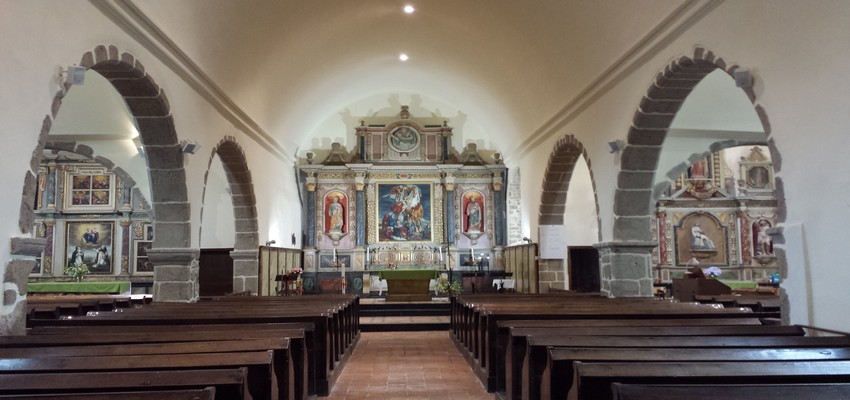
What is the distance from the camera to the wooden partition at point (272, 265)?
13.4m

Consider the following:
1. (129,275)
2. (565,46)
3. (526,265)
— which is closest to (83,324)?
(565,46)

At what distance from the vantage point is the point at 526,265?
15680mm

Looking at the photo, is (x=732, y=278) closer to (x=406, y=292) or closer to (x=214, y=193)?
(x=406, y=292)

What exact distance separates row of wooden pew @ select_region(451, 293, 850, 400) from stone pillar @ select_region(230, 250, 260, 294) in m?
7.42

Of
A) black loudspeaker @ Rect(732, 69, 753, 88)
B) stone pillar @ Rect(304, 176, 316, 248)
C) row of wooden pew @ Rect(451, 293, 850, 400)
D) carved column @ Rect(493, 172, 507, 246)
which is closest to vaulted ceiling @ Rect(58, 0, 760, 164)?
black loudspeaker @ Rect(732, 69, 753, 88)

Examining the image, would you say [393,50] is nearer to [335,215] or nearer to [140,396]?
[335,215]

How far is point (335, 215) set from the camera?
1931cm

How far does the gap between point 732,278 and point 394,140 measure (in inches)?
428

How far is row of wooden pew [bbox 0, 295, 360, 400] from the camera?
2.80m

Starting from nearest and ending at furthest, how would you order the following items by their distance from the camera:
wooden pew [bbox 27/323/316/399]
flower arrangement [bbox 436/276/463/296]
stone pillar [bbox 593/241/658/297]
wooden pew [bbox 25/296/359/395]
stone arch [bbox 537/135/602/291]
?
wooden pew [bbox 27/323/316/399] < wooden pew [bbox 25/296/359/395] < stone pillar [bbox 593/241/658/297] < stone arch [bbox 537/135/602/291] < flower arrangement [bbox 436/276/463/296]

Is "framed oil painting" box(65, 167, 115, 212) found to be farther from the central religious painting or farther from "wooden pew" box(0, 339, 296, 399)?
"wooden pew" box(0, 339, 296, 399)

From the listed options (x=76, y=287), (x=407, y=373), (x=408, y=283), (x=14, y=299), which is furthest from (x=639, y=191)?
(x=76, y=287)

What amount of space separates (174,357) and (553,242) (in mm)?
10978

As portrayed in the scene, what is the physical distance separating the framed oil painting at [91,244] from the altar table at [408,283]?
26.8ft
